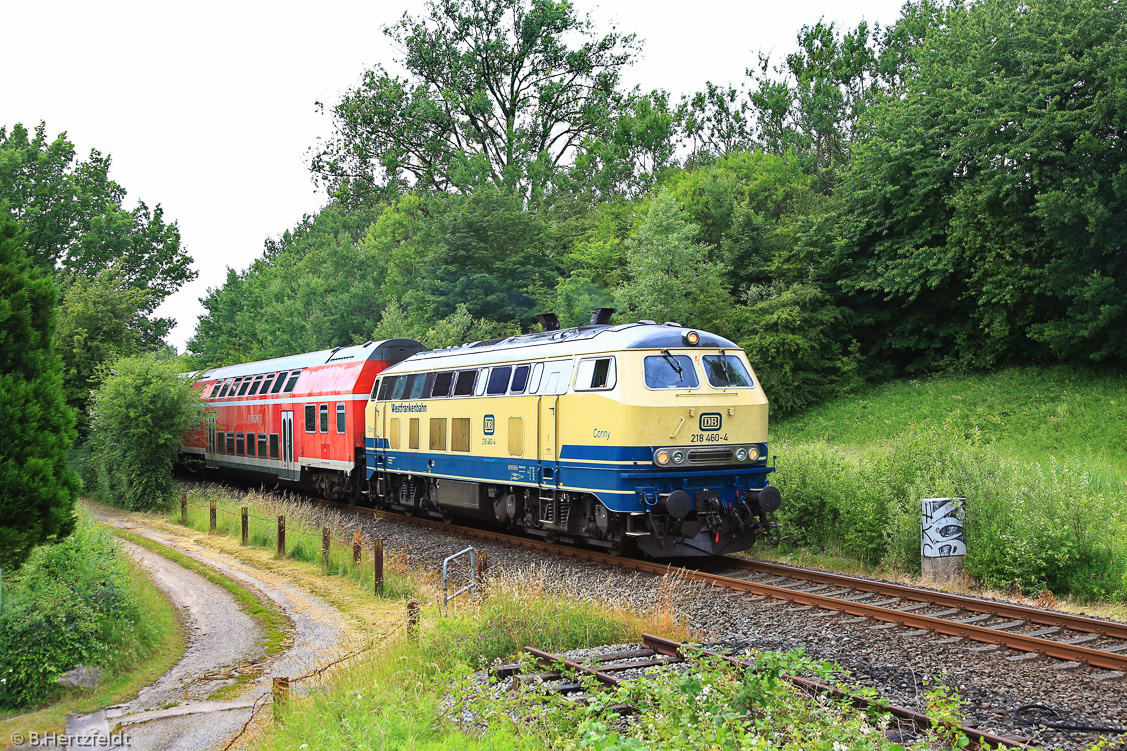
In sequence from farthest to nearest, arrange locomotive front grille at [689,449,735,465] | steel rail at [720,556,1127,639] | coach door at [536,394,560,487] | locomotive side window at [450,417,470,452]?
locomotive side window at [450,417,470,452] < coach door at [536,394,560,487] < locomotive front grille at [689,449,735,465] < steel rail at [720,556,1127,639]

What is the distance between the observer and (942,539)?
1139 cm

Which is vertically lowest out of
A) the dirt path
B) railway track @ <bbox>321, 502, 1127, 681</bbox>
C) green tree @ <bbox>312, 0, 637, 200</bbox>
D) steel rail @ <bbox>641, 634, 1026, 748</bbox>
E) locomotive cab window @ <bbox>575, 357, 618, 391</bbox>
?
the dirt path

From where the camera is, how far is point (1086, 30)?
81.6 ft

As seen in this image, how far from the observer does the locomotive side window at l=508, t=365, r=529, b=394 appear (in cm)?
1439

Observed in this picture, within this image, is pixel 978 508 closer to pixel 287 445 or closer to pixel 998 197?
pixel 287 445

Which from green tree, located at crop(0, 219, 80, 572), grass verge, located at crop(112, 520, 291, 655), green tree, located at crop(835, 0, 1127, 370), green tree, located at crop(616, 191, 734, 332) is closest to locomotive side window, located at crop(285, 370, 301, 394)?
grass verge, located at crop(112, 520, 291, 655)

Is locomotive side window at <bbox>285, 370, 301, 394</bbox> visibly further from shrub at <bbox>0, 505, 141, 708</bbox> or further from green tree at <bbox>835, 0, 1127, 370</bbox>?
green tree at <bbox>835, 0, 1127, 370</bbox>

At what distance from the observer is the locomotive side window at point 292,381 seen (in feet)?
A: 79.2

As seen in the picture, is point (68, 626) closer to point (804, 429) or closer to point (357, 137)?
point (804, 429)

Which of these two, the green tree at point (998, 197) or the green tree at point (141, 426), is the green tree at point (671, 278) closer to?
the green tree at point (998, 197)

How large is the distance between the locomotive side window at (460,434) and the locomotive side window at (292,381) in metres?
9.33

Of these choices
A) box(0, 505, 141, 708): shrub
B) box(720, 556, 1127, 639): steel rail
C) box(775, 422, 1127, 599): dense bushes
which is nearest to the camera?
box(0, 505, 141, 708): shrub

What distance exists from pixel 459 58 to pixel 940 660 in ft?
138

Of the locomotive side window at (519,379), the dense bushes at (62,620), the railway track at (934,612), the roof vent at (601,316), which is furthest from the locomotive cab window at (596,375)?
the dense bushes at (62,620)
